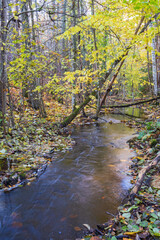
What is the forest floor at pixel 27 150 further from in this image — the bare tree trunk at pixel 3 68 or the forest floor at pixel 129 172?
the bare tree trunk at pixel 3 68

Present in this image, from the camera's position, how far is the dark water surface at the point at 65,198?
3070 mm

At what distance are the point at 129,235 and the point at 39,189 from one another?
2472mm

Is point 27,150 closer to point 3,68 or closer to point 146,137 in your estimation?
point 3,68

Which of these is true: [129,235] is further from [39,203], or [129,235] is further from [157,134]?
[157,134]

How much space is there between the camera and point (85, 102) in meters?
11.7

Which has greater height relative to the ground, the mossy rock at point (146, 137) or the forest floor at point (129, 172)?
the mossy rock at point (146, 137)

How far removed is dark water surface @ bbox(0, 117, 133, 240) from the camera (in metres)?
3.07

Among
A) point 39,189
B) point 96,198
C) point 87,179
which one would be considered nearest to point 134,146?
point 87,179

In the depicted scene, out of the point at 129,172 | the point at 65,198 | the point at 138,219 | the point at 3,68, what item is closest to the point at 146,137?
the point at 129,172

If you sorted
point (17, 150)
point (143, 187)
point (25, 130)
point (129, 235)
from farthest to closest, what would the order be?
1. point (25, 130)
2. point (17, 150)
3. point (143, 187)
4. point (129, 235)

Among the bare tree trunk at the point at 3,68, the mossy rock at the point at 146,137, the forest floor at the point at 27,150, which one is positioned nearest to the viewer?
the forest floor at the point at 27,150

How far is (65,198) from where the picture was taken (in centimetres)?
395

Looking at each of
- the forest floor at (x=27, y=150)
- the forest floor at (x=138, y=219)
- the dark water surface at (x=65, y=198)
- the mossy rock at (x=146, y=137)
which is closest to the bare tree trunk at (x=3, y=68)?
the forest floor at (x=27, y=150)

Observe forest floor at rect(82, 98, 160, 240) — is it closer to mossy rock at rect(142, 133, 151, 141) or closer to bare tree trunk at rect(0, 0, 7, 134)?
mossy rock at rect(142, 133, 151, 141)
